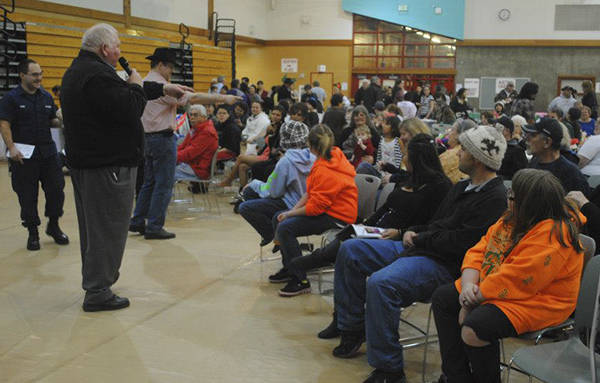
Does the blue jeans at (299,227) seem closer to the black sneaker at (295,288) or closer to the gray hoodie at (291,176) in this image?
the black sneaker at (295,288)

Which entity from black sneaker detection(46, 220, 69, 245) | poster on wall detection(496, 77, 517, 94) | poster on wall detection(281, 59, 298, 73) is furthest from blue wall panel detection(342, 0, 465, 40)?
black sneaker detection(46, 220, 69, 245)

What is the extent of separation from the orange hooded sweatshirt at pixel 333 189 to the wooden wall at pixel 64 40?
1040 centimetres

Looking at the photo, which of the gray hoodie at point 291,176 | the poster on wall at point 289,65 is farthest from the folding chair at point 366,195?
the poster on wall at point 289,65

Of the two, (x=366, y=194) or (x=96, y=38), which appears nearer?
(x=96, y=38)

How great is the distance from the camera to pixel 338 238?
12.3 feet

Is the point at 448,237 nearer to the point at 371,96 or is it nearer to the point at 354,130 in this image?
the point at 354,130

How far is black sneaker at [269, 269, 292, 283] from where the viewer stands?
4.73 meters

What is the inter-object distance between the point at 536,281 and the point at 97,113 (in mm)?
2804

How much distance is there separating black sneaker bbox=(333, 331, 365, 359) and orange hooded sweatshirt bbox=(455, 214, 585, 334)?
1.02 m

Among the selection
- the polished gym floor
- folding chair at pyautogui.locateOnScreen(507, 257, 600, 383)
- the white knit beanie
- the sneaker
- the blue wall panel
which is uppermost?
the blue wall panel

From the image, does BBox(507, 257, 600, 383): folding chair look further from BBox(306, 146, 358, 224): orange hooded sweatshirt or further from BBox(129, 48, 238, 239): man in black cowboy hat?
BBox(129, 48, 238, 239): man in black cowboy hat

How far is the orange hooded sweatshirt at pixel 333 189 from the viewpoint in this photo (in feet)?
13.9

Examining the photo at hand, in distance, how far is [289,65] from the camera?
2284 cm

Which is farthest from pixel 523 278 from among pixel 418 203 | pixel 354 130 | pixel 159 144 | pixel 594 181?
pixel 354 130
